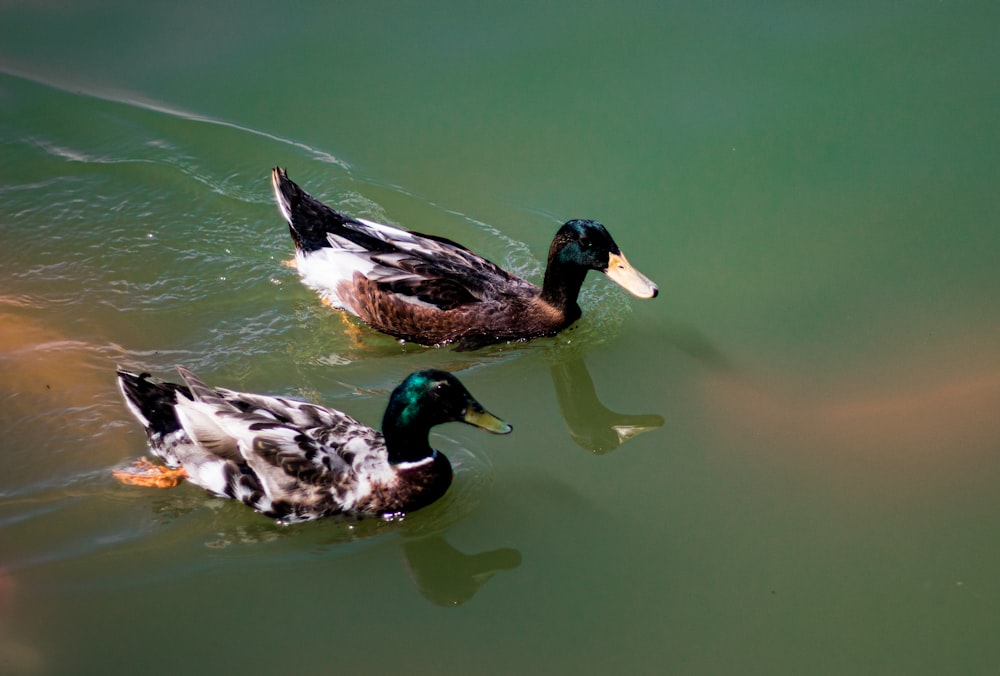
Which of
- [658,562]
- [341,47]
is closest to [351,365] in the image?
[658,562]

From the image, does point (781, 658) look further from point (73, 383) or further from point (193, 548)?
point (73, 383)

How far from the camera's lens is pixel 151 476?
609 centimetres

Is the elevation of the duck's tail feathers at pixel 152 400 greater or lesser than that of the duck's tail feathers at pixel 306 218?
lesser

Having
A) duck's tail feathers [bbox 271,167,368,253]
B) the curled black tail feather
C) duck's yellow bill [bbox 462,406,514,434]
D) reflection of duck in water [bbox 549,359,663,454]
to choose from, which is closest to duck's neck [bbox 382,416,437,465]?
duck's yellow bill [bbox 462,406,514,434]

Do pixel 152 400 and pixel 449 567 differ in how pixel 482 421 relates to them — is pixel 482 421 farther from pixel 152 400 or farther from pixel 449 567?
pixel 152 400

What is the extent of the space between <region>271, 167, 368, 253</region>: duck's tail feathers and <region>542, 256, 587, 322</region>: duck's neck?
1572 millimetres

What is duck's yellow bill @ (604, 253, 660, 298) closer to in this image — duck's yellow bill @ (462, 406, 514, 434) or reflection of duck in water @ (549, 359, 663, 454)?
reflection of duck in water @ (549, 359, 663, 454)

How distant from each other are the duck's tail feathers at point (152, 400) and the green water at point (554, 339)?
363 millimetres

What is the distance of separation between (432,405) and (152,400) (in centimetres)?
175

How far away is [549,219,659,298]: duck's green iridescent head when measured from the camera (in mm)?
7324

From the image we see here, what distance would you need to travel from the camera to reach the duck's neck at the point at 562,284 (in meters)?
7.55

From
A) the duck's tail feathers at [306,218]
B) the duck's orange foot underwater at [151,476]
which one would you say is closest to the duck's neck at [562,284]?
the duck's tail feathers at [306,218]

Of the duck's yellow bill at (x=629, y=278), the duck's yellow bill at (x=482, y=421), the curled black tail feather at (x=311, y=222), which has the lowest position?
the duck's yellow bill at (x=482, y=421)

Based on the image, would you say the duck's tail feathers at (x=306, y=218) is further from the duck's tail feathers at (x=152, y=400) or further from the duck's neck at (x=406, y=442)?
the duck's neck at (x=406, y=442)
